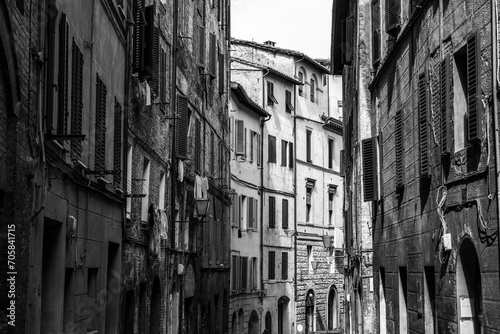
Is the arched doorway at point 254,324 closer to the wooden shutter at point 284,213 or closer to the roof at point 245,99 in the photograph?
the wooden shutter at point 284,213

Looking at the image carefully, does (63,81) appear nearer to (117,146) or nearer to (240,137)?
(117,146)

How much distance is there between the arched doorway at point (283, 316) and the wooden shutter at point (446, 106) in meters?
34.8

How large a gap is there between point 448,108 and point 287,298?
35.5 meters

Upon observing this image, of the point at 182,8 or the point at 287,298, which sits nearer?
the point at 182,8

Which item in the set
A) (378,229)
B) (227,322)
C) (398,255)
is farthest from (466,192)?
(227,322)

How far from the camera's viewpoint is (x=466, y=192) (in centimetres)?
1102

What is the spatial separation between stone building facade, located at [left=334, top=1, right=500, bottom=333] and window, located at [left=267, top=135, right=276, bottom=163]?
81.5 feet

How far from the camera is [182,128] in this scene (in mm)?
23891

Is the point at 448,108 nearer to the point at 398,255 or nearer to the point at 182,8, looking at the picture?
the point at 398,255

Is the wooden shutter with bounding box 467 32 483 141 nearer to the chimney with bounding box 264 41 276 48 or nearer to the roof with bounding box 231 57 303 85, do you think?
the roof with bounding box 231 57 303 85

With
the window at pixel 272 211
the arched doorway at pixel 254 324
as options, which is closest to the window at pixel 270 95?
the window at pixel 272 211

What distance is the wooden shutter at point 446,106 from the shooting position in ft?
37.6

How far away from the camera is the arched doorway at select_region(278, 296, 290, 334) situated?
4612cm

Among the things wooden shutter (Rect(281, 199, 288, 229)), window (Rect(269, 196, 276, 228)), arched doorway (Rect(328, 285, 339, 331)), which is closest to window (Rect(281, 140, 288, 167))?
wooden shutter (Rect(281, 199, 288, 229))
